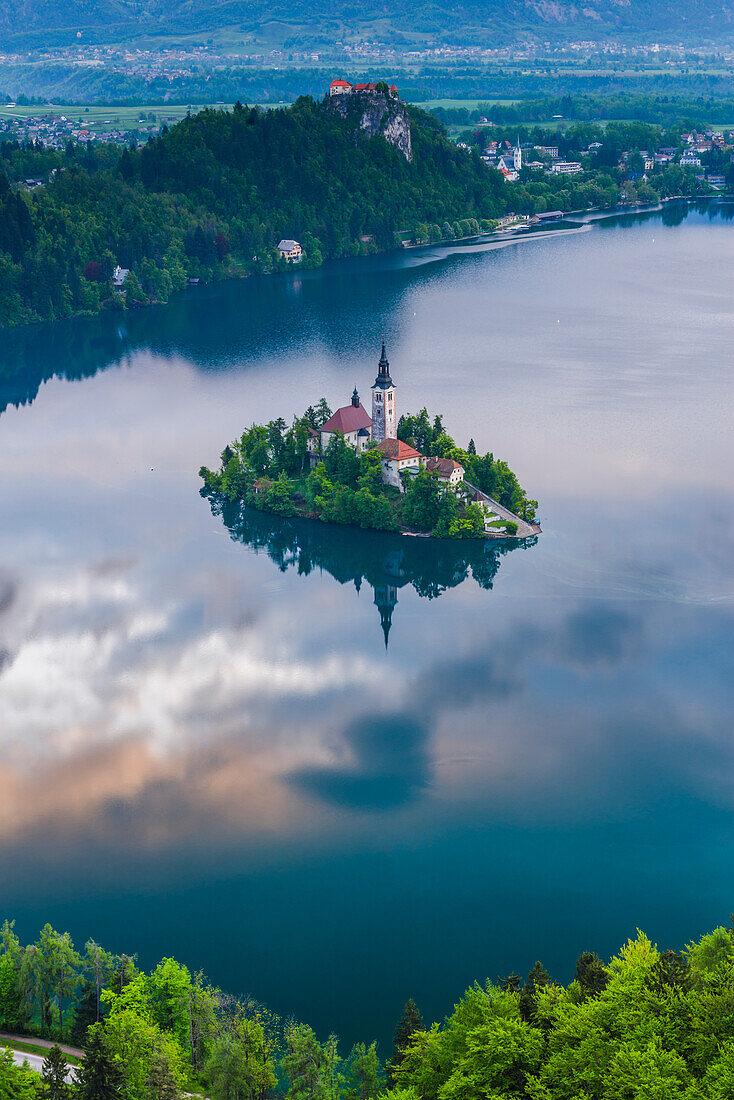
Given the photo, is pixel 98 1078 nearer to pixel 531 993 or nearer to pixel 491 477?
pixel 531 993

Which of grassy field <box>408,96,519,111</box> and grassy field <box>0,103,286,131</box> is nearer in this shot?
grassy field <box>0,103,286,131</box>

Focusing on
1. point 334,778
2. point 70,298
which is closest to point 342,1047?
point 334,778

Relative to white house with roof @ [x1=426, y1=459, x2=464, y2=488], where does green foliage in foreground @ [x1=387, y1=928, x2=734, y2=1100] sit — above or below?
below

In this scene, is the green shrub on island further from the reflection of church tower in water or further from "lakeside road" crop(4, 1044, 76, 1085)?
"lakeside road" crop(4, 1044, 76, 1085)

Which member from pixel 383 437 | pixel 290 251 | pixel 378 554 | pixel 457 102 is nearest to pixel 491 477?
pixel 383 437

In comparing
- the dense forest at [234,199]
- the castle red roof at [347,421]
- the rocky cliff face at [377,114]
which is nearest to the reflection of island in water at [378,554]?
the castle red roof at [347,421]

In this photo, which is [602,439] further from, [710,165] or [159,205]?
[710,165]

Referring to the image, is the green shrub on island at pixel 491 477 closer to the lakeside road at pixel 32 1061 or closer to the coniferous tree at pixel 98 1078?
the lakeside road at pixel 32 1061

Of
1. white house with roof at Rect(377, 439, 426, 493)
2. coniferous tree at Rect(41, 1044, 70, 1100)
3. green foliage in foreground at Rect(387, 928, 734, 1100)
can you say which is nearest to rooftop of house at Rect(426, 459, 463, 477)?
white house with roof at Rect(377, 439, 426, 493)
